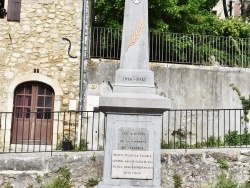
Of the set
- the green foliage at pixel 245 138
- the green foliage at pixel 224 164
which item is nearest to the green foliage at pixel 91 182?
the green foliage at pixel 224 164

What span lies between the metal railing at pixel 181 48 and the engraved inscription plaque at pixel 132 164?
669 centimetres

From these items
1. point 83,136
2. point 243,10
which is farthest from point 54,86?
point 243,10

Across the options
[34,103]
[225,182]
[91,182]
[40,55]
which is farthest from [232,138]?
[40,55]

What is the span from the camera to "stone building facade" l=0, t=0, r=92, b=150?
11203 mm

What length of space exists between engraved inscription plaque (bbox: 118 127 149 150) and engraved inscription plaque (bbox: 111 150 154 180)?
0.08 metres

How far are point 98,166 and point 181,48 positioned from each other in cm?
640

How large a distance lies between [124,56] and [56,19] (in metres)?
6.03

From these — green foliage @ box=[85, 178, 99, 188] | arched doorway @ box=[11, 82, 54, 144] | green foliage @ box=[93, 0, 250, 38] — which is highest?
green foliage @ box=[93, 0, 250, 38]

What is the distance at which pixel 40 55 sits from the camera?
37.5ft

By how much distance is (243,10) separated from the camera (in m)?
19.2

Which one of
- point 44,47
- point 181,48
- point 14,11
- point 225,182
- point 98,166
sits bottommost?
point 225,182

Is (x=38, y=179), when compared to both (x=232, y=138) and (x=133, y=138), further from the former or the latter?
(x=232, y=138)

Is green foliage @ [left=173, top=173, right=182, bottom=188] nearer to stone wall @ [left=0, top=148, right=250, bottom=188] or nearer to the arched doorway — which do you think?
stone wall @ [left=0, top=148, right=250, bottom=188]

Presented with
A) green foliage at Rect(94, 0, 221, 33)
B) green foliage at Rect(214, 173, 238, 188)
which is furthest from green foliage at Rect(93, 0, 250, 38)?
green foliage at Rect(214, 173, 238, 188)
